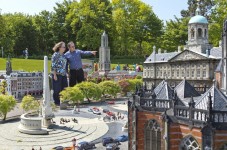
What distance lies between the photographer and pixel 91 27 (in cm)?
11450

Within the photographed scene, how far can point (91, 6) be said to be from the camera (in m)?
120

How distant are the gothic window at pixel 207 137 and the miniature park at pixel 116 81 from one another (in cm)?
6

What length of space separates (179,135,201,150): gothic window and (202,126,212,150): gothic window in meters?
1.03

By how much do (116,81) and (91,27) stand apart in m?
31.7

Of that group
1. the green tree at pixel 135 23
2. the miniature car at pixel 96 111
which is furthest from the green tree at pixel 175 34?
the miniature car at pixel 96 111

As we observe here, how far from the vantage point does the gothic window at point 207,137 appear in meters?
20.7

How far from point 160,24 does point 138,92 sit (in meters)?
93.6

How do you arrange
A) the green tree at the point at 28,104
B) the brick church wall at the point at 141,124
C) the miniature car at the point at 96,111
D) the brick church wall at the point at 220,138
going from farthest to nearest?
1. the miniature car at the point at 96,111
2. the green tree at the point at 28,104
3. the brick church wall at the point at 141,124
4. the brick church wall at the point at 220,138

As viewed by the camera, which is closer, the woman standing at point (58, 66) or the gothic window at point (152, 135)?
the gothic window at point (152, 135)

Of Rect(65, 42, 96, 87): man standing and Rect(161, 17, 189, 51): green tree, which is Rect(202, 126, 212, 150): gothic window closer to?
Rect(65, 42, 96, 87): man standing

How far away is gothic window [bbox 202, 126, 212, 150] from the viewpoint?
20656 millimetres

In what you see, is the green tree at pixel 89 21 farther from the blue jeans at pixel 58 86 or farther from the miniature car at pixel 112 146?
the miniature car at pixel 112 146

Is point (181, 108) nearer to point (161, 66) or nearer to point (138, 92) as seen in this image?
point (138, 92)

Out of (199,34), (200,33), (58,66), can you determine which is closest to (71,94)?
(58,66)
